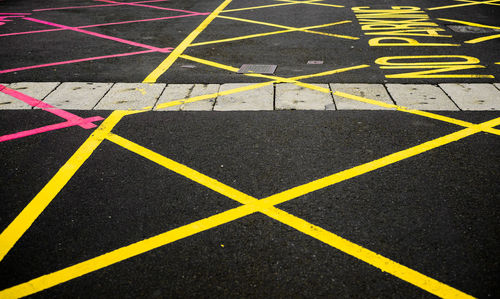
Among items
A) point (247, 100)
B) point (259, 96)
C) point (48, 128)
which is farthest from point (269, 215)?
point (48, 128)

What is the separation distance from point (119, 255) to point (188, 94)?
342 cm

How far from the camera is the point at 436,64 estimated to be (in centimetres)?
718

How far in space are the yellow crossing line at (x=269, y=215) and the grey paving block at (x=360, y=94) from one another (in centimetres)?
121

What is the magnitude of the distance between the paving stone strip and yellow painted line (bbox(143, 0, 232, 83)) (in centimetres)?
47

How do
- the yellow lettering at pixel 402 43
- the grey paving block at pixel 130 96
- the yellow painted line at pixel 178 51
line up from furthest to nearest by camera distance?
the yellow lettering at pixel 402 43, the yellow painted line at pixel 178 51, the grey paving block at pixel 130 96

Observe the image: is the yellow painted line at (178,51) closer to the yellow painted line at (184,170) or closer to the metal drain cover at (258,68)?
the metal drain cover at (258,68)

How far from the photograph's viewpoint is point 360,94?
6.10m

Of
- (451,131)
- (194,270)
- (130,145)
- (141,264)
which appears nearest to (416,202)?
(451,131)

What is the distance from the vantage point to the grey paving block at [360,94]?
225 inches

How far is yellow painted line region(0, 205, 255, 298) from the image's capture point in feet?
10.2

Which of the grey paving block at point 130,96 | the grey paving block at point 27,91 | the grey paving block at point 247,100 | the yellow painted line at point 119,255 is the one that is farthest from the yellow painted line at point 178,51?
the yellow painted line at point 119,255

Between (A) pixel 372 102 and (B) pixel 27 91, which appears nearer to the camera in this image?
(A) pixel 372 102

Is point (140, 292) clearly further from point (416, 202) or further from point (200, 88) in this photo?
point (200, 88)

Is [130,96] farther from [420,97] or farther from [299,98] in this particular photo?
[420,97]
